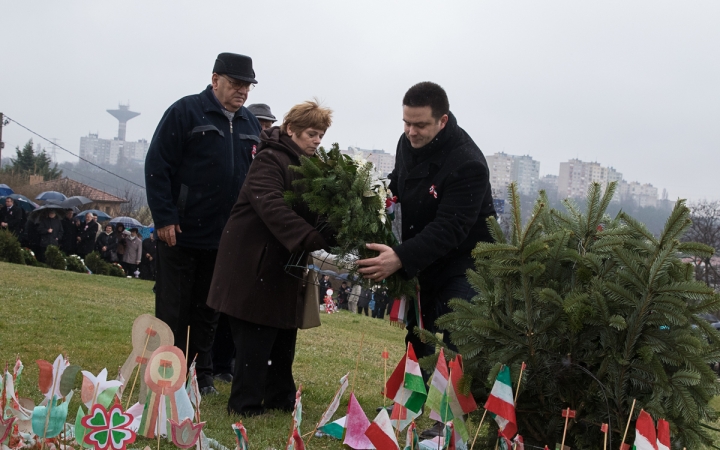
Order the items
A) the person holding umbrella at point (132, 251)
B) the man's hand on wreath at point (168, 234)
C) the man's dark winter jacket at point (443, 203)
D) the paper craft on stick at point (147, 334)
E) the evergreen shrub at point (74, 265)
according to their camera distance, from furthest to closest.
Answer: the person holding umbrella at point (132, 251)
the evergreen shrub at point (74, 265)
the man's hand on wreath at point (168, 234)
the man's dark winter jacket at point (443, 203)
the paper craft on stick at point (147, 334)

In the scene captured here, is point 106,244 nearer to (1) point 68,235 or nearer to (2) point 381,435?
(1) point 68,235

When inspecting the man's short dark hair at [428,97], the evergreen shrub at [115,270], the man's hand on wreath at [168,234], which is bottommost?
the evergreen shrub at [115,270]

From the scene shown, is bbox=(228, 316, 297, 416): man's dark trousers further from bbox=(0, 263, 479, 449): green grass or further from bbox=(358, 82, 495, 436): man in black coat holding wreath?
bbox=(358, 82, 495, 436): man in black coat holding wreath

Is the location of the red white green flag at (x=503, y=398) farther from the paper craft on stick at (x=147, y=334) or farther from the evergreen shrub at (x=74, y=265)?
the evergreen shrub at (x=74, y=265)

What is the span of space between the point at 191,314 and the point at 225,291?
3.62 feet

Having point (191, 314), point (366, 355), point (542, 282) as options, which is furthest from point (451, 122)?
point (366, 355)

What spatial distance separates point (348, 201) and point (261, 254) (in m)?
0.74

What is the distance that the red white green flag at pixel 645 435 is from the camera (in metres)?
2.84

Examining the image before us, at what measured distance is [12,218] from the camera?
21.7 metres

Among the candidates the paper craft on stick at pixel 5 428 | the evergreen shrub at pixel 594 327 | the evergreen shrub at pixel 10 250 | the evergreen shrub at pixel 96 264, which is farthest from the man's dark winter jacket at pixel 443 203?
the evergreen shrub at pixel 96 264

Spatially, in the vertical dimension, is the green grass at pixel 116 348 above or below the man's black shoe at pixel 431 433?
below

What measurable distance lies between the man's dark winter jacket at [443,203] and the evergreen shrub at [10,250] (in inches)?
631

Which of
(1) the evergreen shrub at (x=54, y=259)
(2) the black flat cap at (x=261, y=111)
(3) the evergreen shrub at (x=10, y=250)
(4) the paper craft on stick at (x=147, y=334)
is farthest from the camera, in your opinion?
(1) the evergreen shrub at (x=54, y=259)

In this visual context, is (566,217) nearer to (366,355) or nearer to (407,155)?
(407,155)
